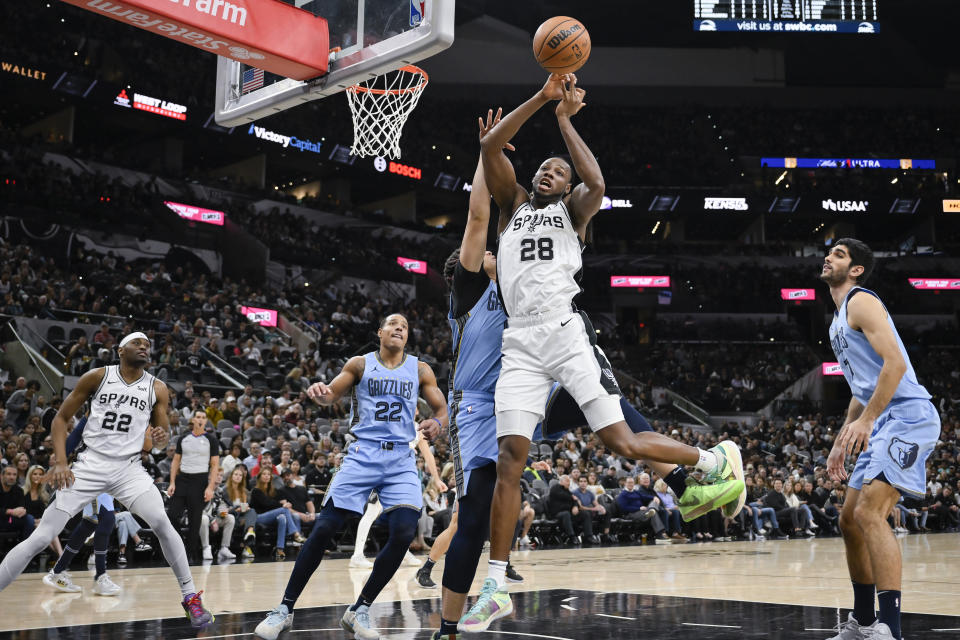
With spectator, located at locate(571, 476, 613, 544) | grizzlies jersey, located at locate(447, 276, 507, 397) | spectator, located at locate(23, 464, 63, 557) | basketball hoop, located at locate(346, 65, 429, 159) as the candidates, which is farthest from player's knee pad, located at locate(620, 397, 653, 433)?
spectator, located at locate(571, 476, 613, 544)

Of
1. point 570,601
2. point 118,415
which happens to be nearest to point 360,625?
point 570,601

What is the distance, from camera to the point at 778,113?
38875 millimetres

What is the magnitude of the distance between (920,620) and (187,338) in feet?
54.9

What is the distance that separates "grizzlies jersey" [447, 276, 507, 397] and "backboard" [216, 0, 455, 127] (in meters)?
2.07

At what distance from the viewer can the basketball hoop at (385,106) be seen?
32.9 feet

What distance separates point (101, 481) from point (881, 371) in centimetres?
472

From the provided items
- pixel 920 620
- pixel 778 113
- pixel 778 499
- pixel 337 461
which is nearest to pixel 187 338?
pixel 337 461

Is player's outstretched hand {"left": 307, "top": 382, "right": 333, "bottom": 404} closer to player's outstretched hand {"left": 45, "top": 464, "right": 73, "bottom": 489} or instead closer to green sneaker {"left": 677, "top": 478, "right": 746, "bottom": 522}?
player's outstretched hand {"left": 45, "top": 464, "right": 73, "bottom": 489}

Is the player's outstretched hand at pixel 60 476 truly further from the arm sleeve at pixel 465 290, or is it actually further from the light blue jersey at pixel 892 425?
the light blue jersey at pixel 892 425

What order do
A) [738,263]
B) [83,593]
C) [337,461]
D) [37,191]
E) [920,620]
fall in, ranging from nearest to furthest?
[920,620] → [83,593] → [337,461] → [37,191] → [738,263]

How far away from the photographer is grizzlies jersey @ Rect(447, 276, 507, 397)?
4.49m

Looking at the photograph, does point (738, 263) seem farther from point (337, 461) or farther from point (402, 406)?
point (402, 406)

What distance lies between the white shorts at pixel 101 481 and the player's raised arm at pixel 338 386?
4.90ft

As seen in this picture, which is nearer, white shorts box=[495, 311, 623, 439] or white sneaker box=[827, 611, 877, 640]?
white shorts box=[495, 311, 623, 439]
